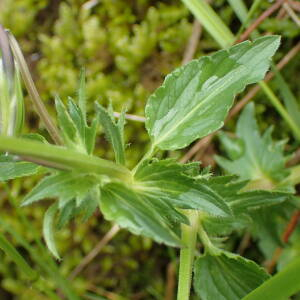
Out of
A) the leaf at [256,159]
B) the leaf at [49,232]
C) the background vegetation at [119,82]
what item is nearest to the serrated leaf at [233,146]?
the leaf at [256,159]

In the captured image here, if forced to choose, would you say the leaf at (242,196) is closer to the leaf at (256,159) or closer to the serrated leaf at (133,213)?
the leaf at (256,159)

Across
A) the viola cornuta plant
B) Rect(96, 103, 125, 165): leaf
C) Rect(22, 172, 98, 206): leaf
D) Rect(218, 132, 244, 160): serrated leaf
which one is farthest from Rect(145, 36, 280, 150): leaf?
Rect(218, 132, 244, 160): serrated leaf

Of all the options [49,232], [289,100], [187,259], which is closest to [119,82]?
[289,100]

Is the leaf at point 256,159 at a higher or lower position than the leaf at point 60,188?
lower

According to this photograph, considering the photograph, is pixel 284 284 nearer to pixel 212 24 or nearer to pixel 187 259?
pixel 187 259

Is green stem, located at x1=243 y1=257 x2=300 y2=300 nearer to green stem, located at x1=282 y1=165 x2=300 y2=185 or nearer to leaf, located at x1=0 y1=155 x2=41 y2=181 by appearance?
leaf, located at x1=0 y1=155 x2=41 y2=181

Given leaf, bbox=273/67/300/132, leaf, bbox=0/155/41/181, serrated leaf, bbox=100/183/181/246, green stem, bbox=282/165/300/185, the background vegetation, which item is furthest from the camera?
the background vegetation

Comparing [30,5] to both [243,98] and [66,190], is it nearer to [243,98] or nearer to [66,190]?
[243,98]
